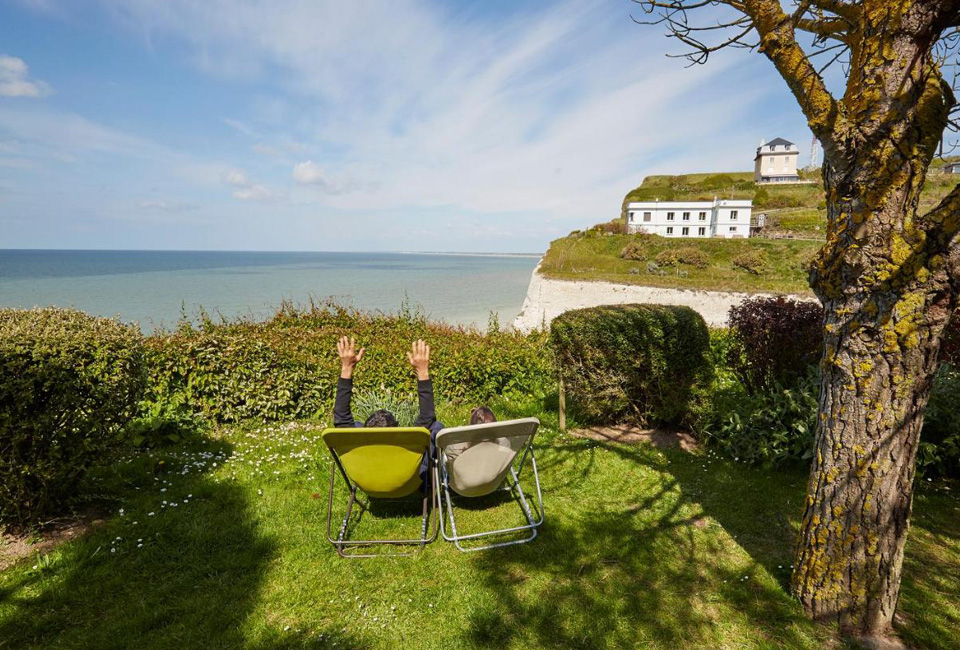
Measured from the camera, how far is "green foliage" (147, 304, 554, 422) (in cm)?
596

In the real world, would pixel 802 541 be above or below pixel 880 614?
above

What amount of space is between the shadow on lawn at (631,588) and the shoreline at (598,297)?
24195mm

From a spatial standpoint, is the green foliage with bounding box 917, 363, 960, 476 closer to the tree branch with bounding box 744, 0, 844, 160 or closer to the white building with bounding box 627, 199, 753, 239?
the tree branch with bounding box 744, 0, 844, 160

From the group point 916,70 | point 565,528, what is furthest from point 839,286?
point 565,528

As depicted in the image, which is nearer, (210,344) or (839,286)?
(839,286)

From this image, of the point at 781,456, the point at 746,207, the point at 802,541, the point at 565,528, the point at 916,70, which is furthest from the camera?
the point at 746,207

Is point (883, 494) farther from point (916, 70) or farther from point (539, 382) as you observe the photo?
point (539, 382)

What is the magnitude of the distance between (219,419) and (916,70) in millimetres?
7569

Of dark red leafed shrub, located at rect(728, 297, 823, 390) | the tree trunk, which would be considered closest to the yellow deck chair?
the tree trunk

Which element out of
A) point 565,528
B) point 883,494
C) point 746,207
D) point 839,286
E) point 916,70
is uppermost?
point 746,207

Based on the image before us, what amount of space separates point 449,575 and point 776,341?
5217mm

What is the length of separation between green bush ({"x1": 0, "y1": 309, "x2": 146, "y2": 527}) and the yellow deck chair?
185cm

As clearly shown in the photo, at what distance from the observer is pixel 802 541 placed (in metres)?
2.87

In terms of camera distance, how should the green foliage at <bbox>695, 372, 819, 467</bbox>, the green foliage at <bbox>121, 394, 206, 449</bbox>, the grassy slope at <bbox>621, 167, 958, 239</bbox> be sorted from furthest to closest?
the grassy slope at <bbox>621, 167, 958, 239</bbox>, the green foliage at <bbox>121, 394, 206, 449</bbox>, the green foliage at <bbox>695, 372, 819, 467</bbox>
